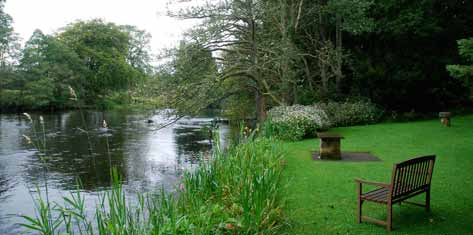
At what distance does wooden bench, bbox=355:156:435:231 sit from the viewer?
4703mm

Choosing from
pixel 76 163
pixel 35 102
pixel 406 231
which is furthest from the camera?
pixel 35 102

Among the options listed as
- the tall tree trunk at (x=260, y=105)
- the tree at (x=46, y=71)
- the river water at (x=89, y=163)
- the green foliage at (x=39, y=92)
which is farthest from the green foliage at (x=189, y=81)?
the green foliage at (x=39, y=92)

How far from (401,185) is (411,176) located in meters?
0.37

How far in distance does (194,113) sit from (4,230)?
9.66m

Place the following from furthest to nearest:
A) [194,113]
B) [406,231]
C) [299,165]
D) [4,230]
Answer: [194,113] < [299,165] < [4,230] < [406,231]

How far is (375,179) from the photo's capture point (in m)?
7.67

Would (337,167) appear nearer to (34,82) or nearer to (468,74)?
(468,74)

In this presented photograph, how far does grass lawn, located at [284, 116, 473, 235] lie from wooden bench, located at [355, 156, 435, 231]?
310 millimetres

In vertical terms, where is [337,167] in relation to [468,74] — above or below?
below

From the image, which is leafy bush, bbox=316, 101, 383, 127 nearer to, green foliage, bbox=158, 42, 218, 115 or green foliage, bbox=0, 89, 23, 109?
green foliage, bbox=158, 42, 218, 115

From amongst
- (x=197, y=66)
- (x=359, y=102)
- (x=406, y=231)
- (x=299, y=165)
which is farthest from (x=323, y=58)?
(x=406, y=231)

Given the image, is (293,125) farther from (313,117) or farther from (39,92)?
(39,92)

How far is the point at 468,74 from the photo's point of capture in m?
7.27

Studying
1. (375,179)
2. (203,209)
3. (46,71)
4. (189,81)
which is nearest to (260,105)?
(189,81)
